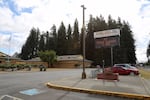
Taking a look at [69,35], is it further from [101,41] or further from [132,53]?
[101,41]

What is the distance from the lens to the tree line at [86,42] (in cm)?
8675

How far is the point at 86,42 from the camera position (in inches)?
3615

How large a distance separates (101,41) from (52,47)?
78470 millimetres

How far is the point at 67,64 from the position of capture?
84.1m

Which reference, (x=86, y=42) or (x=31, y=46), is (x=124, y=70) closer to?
(x=86, y=42)

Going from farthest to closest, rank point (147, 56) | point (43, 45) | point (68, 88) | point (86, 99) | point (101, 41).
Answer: point (147, 56)
point (43, 45)
point (101, 41)
point (68, 88)
point (86, 99)

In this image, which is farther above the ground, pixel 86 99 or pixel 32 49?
pixel 32 49

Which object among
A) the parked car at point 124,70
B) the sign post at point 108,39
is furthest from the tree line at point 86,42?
the sign post at point 108,39

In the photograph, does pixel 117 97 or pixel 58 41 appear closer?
pixel 117 97

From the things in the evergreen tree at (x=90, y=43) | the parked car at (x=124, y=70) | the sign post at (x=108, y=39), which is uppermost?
the evergreen tree at (x=90, y=43)

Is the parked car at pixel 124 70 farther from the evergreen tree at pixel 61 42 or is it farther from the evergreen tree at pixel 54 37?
the evergreen tree at pixel 54 37

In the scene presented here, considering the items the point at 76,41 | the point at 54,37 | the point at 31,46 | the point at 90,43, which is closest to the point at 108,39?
the point at 90,43

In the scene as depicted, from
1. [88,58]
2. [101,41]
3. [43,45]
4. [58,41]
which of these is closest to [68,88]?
[101,41]

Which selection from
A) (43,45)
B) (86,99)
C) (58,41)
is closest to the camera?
(86,99)
